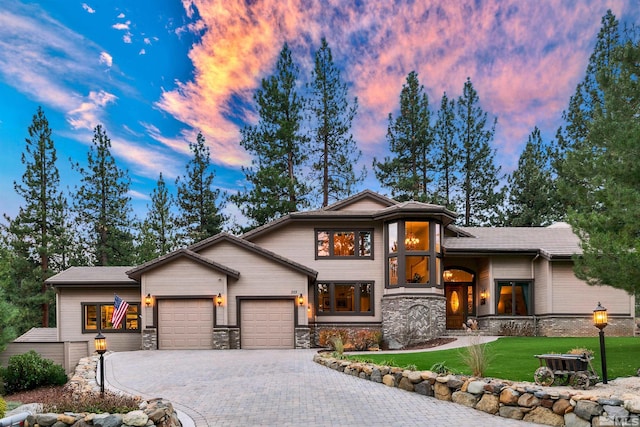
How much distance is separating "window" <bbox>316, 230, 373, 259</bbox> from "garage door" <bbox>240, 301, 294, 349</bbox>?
3075mm

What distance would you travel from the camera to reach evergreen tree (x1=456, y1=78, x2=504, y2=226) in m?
30.8

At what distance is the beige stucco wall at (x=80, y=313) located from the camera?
18422 mm

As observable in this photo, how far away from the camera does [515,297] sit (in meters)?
19.4

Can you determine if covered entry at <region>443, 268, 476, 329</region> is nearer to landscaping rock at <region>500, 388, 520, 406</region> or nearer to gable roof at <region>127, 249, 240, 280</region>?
gable roof at <region>127, 249, 240, 280</region>

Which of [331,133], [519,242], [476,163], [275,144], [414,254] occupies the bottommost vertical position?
[414,254]

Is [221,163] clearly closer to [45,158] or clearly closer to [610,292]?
[45,158]

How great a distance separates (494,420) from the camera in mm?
6727

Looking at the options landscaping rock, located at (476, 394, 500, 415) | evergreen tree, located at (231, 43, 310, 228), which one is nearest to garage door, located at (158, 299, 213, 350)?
evergreen tree, located at (231, 43, 310, 228)

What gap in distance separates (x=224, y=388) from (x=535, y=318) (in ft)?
50.1

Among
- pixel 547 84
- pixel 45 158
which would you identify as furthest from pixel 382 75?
pixel 45 158

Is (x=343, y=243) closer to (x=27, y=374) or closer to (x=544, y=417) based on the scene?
(x=27, y=374)

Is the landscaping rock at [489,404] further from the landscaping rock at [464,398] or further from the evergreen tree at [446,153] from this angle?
the evergreen tree at [446,153]

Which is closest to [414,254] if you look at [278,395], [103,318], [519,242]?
[519,242]

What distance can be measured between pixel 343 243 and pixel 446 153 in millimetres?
14981
